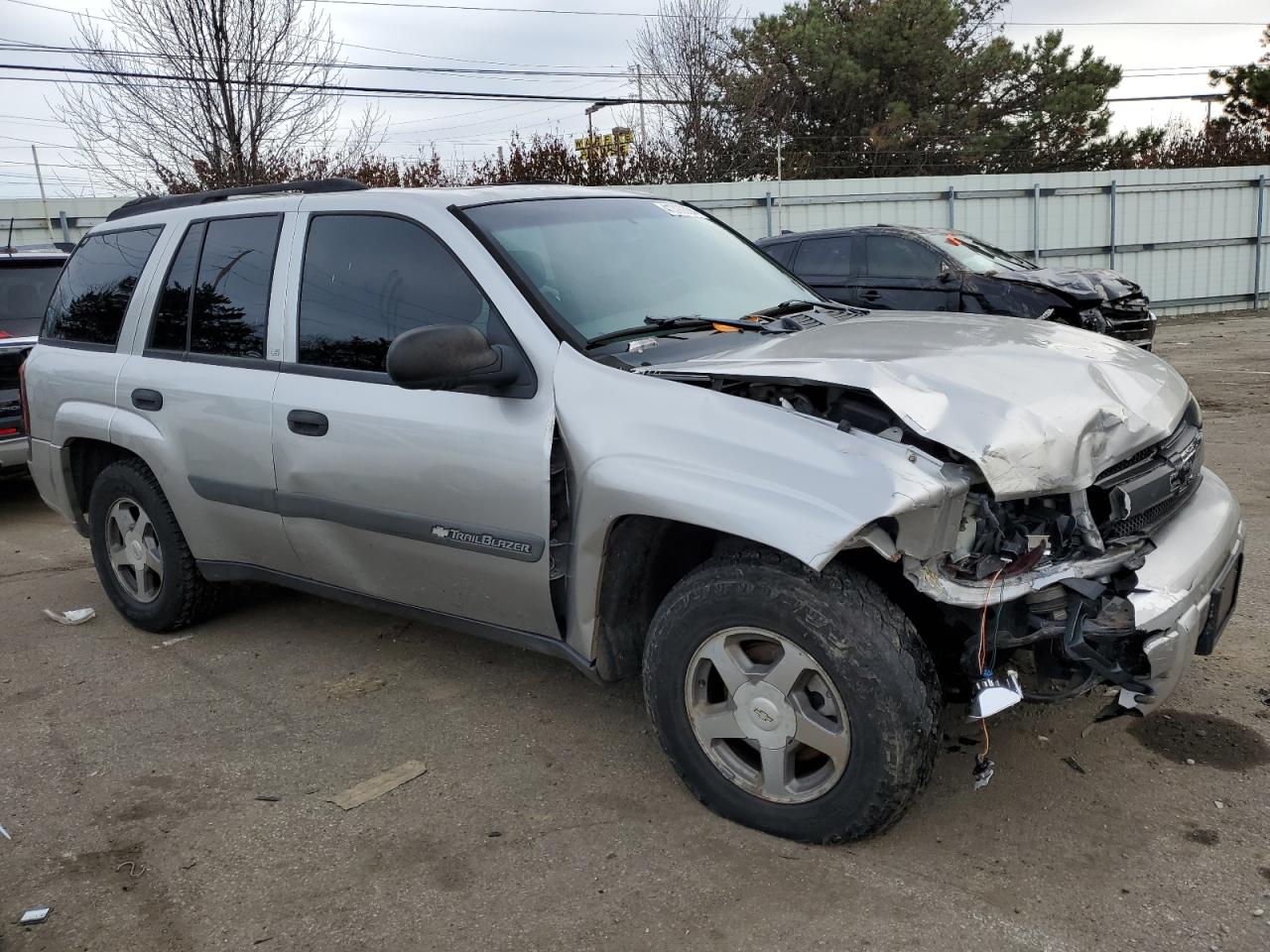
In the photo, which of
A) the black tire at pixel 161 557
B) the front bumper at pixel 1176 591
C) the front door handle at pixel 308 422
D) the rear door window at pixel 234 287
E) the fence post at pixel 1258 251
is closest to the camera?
the front bumper at pixel 1176 591

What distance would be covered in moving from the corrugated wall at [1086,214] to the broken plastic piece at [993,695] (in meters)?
14.2

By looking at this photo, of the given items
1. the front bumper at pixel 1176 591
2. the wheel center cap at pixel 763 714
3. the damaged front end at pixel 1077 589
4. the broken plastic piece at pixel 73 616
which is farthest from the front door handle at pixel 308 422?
the front bumper at pixel 1176 591

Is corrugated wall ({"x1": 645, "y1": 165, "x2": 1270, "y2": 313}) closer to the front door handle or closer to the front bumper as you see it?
the front door handle

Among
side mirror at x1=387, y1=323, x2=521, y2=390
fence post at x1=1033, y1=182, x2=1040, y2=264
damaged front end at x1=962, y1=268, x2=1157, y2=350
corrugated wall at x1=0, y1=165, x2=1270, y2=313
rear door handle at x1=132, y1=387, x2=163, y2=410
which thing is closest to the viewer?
side mirror at x1=387, y1=323, x2=521, y2=390

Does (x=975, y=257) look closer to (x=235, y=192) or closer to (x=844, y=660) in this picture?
(x=235, y=192)

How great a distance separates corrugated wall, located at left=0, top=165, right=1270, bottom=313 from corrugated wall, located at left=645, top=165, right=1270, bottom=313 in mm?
17

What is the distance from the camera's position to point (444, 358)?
9.68ft

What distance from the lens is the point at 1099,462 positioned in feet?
8.93

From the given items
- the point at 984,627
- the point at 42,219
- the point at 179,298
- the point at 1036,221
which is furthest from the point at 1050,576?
the point at 1036,221

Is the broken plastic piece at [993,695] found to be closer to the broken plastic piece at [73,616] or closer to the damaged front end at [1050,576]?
the damaged front end at [1050,576]

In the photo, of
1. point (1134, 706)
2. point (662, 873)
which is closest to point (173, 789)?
point (662, 873)

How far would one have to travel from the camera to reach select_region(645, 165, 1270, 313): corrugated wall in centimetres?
1680

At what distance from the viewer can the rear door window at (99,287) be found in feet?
14.9

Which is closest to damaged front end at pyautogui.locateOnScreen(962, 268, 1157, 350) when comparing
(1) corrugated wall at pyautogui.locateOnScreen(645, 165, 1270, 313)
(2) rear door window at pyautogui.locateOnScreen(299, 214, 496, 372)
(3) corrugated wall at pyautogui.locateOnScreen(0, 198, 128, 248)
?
(1) corrugated wall at pyautogui.locateOnScreen(645, 165, 1270, 313)
